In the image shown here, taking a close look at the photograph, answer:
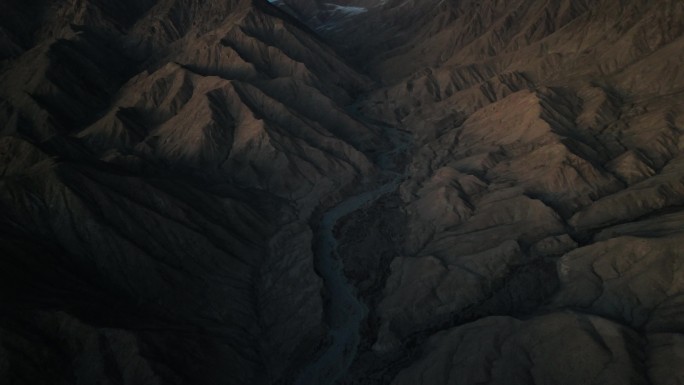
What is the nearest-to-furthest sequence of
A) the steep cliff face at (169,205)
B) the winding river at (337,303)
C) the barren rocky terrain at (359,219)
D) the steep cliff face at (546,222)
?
the steep cliff face at (546,222)
the barren rocky terrain at (359,219)
the steep cliff face at (169,205)
the winding river at (337,303)

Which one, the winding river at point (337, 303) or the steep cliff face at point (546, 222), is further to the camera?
the winding river at point (337, 303)

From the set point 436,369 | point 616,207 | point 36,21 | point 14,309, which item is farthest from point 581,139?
point 36,21

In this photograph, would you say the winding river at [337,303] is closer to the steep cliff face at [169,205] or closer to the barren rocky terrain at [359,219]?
the barren rocky terrain at [359,219]

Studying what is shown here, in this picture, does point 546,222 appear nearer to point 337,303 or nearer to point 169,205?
point 337,303

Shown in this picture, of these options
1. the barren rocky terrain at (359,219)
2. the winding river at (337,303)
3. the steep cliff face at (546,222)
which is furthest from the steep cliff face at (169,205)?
the steep cliff face at (546,222)

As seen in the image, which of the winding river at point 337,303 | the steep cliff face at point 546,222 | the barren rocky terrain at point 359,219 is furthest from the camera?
the winding river at point 337,303

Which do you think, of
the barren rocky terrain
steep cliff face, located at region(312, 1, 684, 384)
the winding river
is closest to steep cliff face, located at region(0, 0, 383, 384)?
the barren rocky terrain
